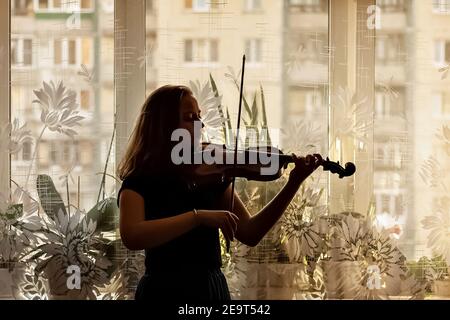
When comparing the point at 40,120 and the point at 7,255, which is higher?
the point at 40,120

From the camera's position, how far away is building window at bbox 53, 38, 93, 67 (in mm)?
2266

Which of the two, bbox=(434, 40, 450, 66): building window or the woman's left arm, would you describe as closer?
the woman's left arm

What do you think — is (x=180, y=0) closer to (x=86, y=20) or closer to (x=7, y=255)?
(x=86, y=20)

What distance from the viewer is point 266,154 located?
5.81 feet

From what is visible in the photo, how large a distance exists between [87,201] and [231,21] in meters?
0.64

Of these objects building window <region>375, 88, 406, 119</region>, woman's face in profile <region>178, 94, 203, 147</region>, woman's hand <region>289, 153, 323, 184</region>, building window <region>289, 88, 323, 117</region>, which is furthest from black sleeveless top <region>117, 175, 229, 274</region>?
building window <region>375, 88, 406, 119</region>

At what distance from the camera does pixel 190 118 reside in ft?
5.93

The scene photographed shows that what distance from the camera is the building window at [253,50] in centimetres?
229

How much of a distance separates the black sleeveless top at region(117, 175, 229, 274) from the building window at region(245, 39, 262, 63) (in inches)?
24.8

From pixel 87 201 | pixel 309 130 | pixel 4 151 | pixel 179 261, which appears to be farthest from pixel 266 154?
pixel 4 151

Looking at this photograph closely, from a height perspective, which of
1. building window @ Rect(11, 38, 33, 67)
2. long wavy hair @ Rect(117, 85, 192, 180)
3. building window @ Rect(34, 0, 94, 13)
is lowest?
long wavy hair @ Rect(117, 85, 192, 180)

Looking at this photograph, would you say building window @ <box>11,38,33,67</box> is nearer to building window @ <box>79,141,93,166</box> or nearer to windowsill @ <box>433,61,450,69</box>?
building window @ <box>79,141,93,166</box>

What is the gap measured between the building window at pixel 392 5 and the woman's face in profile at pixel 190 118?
2.45ft

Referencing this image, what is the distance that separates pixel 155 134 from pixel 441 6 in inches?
38.4
